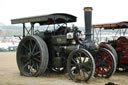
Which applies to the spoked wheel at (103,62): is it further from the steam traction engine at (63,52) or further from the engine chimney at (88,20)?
the engine chimney at (88,20)

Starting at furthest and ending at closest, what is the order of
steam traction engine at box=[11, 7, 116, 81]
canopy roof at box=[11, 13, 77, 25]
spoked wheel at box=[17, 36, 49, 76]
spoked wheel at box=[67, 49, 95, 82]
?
canopy roof at box=[11, 13, 77, 25]
spoked wheel at box=[17, 36, 49, 76]
steam traction engine at box=[11, 7, 116, 81]
spoked wheel at box=[67, 49, 95, 82]

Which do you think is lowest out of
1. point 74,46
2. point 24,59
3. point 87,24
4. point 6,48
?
point 6,48

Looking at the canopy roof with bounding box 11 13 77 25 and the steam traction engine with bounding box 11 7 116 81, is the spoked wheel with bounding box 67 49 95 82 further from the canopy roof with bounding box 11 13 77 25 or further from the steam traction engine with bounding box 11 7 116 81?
the canopy roof with bounding box 11 13 77 25

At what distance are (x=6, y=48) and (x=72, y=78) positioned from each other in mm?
26901

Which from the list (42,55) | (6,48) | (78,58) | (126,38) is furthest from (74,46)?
(6,48)

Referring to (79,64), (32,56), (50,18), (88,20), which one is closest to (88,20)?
(88,20)

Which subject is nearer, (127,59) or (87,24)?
(87,24)

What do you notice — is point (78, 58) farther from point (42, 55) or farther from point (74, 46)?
point (42, 55)

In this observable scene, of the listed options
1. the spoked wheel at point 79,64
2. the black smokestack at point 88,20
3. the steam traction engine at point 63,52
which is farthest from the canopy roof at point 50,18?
the spoked wheel at point 79,64

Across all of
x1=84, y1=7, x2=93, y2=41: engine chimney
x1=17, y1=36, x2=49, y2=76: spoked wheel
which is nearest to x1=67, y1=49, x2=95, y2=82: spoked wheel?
x1=84, y1=7, x2=93, y2=41: engine chimney

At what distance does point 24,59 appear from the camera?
8344 millimetres

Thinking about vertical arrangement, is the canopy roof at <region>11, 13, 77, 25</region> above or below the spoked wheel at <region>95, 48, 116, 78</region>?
above

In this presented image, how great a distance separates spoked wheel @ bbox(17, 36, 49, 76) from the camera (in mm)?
7473

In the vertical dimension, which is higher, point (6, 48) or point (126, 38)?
point (126, 38)
